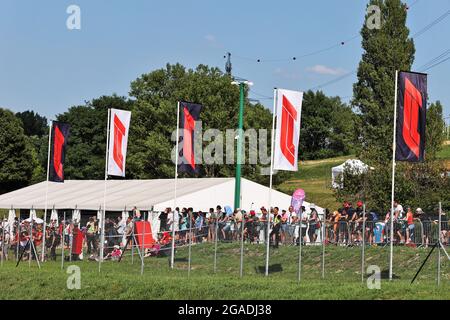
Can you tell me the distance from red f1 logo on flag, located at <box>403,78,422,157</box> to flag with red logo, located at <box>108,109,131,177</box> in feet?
43.8

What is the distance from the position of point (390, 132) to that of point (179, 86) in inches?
1268

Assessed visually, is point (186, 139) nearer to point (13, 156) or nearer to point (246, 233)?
point (246, 233)

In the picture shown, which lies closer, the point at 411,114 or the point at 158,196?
the point at 411,114

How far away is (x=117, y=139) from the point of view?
3412cm

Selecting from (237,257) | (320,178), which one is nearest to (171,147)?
(320,178)

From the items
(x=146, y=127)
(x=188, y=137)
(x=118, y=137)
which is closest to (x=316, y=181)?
(x=146, y=127)

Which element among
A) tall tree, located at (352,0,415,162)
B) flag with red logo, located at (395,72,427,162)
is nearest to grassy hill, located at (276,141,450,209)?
tall tree, located at (352,0,415,162)

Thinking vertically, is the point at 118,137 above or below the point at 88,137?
below

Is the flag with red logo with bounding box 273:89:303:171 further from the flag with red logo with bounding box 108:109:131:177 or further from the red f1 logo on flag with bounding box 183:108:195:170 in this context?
the flag with red logo with bounding box 108:109:131:177

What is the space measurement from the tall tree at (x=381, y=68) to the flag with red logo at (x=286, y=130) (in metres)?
40.9

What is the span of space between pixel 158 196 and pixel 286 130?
82.9 feet

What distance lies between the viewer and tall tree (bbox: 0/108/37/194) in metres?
109

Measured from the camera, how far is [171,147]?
85.7 metres
